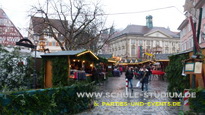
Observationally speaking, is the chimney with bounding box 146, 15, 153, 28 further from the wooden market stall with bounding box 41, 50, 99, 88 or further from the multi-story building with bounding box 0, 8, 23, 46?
the wooden market stall with bounding box 41, 50, 99, 88

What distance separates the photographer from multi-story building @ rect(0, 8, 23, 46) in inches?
855

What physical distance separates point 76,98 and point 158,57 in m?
22.3

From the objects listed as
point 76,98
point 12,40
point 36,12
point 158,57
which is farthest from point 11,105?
point 158,57

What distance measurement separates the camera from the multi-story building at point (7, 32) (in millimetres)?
21719

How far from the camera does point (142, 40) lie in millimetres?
77750

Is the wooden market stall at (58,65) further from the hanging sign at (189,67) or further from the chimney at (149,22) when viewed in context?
the chimney at (149,22)

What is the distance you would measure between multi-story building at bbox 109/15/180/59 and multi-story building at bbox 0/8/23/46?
50506 millimetres

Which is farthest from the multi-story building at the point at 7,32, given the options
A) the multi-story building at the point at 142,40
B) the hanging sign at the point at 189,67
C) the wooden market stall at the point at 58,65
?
the multi-story building at the point at 142,40

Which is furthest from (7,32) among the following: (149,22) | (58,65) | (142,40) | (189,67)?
(149,22)

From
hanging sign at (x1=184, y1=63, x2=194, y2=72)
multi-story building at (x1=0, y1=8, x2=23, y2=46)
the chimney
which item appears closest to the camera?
hanging sign at (x1=184, y1=63, x2=194, y2=72)

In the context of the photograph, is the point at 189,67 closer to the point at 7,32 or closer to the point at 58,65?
the point at 58,65

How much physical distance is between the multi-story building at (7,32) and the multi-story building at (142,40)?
166 ft

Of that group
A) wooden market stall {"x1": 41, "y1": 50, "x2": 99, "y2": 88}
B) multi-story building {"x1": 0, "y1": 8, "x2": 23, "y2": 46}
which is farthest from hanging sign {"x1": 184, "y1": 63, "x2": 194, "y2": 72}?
multi-story building {"x1": 0, "y1": 8, "x2": 23, "y2": 46}

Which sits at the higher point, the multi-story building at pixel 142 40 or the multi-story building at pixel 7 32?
the multi-story building at pixel 142 40
